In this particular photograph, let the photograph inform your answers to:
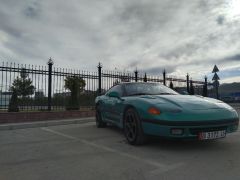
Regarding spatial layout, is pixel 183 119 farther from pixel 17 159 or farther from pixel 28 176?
pixel 17 159

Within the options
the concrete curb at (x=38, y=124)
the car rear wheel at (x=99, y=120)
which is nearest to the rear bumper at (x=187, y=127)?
the car rear wheel at (x=99, y=120)

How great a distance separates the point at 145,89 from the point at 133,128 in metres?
1.19

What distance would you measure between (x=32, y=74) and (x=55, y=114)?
1.81 m

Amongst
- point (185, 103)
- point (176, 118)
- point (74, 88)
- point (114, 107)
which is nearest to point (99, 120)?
point (114, 107)

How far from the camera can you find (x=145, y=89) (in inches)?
213

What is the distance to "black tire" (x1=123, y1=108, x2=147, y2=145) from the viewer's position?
436 cm

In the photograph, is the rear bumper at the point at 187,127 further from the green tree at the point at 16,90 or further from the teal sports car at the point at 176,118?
the green tree at the point at 16,90

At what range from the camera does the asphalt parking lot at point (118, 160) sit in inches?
116

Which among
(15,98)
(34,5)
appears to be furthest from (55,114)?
(34,5)

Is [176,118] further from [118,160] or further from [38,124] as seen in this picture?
[38,124]

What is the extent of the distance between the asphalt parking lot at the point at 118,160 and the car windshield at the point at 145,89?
1.09 m

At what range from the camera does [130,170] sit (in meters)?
3.11

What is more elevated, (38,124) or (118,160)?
(38,124)

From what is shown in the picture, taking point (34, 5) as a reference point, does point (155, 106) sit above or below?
below
